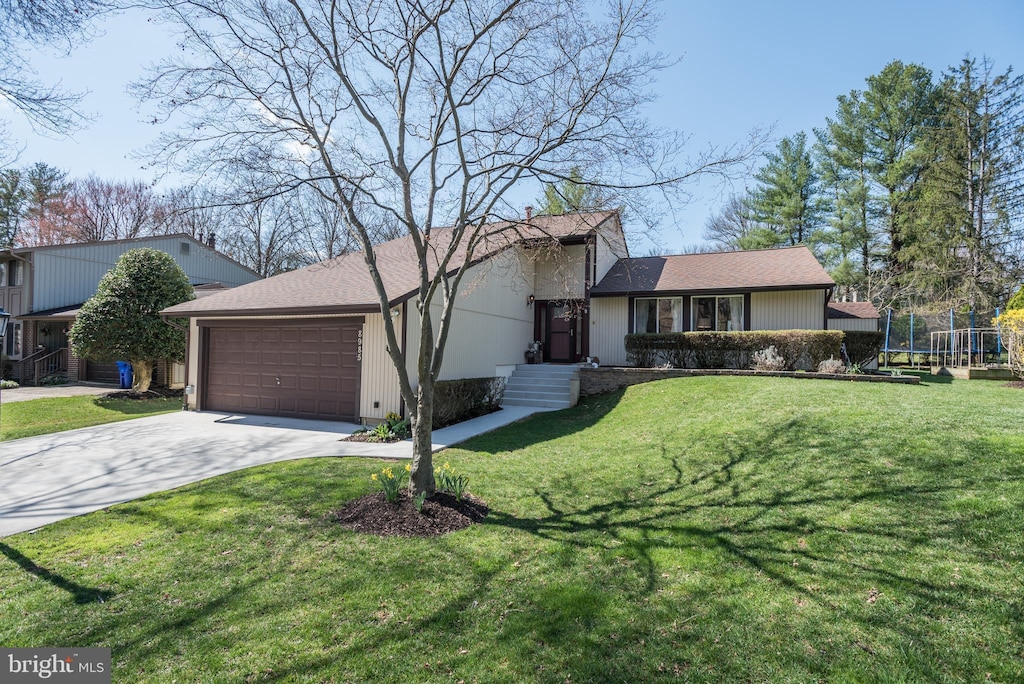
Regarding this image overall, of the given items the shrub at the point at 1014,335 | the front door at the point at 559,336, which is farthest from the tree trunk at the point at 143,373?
the shrub at the point at 1014,335

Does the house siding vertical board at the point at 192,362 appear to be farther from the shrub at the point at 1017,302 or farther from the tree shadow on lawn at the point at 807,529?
the shrub at the point at 1017,302

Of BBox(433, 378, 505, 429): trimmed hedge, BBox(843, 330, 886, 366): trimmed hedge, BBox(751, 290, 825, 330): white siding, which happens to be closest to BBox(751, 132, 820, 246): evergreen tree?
BBox(751, 290, 825, 330): white siding

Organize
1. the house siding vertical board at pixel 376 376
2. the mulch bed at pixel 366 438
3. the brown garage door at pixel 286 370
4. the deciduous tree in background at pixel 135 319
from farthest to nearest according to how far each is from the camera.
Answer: the deciduous tree in background at pixel 135 319, the brown garage door at pixel 286 370, the house siding vertical board at pixel 376 376, the mulch bed at pixel 366 438

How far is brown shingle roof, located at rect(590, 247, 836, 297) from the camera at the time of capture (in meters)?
14.2

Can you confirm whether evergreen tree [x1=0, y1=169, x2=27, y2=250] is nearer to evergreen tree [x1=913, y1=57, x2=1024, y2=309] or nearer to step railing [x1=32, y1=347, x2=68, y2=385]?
step railing [x1=32, y1=347, x2=68, y2=385]

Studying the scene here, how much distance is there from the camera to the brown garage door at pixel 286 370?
10.6m

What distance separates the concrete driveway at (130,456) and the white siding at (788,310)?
12.3 metres

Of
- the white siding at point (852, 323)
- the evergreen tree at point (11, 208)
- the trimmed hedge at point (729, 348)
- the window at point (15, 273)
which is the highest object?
the evergreen tree at point (11, 208)

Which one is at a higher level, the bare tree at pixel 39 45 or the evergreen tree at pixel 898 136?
the evergreen tree at pixel 898 136

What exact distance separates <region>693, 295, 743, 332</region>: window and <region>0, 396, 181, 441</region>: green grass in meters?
15.7

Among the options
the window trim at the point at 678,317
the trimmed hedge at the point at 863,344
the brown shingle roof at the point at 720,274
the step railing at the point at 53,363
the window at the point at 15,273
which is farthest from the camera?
the window at the point at 15,273

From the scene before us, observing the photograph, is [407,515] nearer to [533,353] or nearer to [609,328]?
[533,353]

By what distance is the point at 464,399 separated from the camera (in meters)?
11.1

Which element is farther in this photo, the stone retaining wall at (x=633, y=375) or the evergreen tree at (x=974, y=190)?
the evergreen tree at (x=974, y=190)
